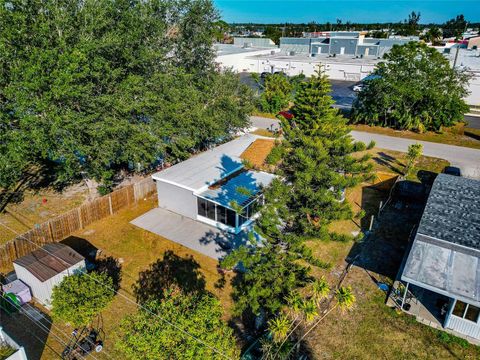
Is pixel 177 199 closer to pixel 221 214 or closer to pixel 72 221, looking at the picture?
pixel 221 214

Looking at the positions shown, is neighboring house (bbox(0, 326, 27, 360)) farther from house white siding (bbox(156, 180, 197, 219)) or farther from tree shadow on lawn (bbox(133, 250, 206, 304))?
house white siding (bbox(156, 180, 197, 219))

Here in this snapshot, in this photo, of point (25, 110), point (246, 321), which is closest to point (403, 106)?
point (246, 321)

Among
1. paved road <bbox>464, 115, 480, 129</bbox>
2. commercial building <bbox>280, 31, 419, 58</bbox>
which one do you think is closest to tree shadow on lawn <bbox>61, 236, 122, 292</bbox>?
paved road <bbox>464, 115, 480, 129</bbox>

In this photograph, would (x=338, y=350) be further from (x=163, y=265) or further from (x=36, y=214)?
(x=36, y=214)

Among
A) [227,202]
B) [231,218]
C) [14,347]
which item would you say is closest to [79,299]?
[14,347]

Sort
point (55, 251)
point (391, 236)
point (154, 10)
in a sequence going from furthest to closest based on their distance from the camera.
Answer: point (154, 10) → point (391, 236) → point (55, 251)

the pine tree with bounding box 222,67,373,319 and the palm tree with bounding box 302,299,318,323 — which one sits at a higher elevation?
the pine tree with bounding box 222,67,373,319

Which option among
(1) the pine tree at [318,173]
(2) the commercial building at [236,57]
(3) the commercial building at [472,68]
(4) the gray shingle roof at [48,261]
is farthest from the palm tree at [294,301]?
(2) the commercial building at [236,57]
